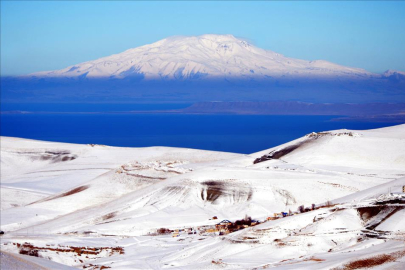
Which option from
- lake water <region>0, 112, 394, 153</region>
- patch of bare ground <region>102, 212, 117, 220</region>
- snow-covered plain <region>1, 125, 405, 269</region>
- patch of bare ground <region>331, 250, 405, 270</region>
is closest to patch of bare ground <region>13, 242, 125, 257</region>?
snow-covered plain <region>1, 125, 405, 269</region>

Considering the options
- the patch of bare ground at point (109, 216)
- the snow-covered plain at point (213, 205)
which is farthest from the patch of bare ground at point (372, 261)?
the patch of bare ground at point (109, 216)

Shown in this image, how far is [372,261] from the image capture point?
24.1 m

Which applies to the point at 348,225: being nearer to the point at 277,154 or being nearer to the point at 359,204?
the point at 359,204

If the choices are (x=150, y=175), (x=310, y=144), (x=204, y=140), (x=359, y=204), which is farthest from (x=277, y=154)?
(x=204, y=140)

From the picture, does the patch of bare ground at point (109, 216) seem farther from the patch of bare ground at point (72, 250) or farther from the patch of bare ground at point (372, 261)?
the patch of bare ground at point (372, 261)

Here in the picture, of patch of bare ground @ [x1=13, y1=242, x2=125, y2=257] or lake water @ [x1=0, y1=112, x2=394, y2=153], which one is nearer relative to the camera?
patch of bare ground @ [x1=13, y1=242, x2=125, y2=257]

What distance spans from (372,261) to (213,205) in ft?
61.3

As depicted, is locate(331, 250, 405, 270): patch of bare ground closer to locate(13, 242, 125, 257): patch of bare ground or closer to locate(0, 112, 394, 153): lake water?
locate(13, 242, 125, 257): patch of bare ground

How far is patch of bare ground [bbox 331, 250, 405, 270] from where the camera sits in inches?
935

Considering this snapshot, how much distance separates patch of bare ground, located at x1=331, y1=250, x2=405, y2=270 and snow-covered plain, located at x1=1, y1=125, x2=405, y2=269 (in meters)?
0.07

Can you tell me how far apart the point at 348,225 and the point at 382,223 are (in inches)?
59.8

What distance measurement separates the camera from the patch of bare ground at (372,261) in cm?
2375

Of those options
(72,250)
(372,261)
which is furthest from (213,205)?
(372,261)

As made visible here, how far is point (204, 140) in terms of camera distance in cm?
12838
